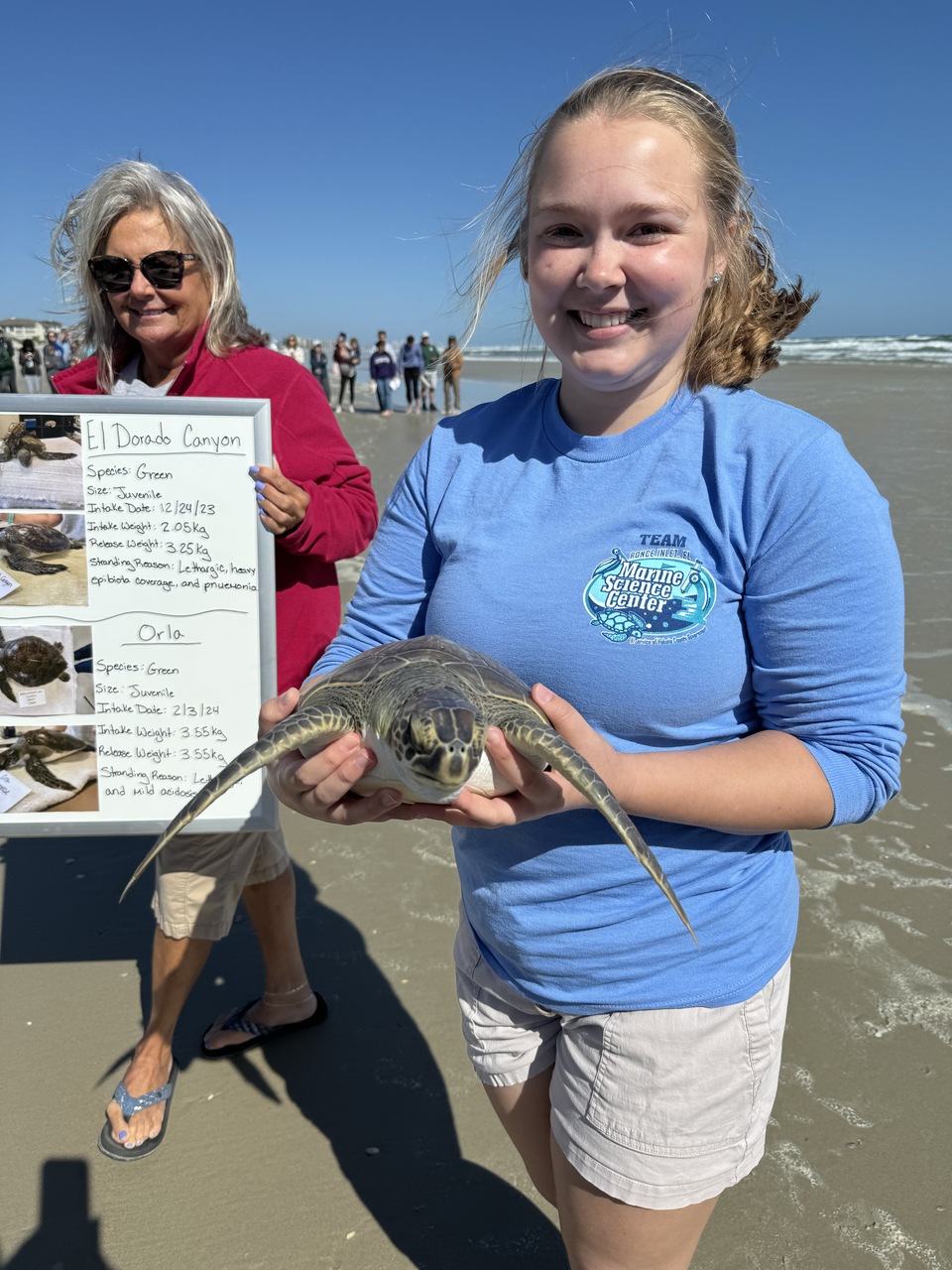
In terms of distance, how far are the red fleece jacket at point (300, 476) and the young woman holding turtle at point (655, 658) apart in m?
0.90

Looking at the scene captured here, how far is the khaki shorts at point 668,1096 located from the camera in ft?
4.75

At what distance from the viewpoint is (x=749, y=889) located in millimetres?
1521

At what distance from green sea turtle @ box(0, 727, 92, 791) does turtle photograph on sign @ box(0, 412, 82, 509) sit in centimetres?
70

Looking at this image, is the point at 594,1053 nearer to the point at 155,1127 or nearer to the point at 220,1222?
the point at 220,1222

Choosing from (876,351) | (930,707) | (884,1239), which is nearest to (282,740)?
(884,1239)

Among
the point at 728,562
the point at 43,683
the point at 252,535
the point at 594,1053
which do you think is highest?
the point at 728,562

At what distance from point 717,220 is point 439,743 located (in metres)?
1.07

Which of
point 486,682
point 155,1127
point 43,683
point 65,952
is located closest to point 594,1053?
point 486,682

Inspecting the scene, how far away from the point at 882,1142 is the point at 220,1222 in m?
1.98

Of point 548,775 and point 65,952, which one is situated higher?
point 548,775

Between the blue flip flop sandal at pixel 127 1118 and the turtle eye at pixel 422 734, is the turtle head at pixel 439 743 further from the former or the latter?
the blue flip flop sandal at pixel 127 1118

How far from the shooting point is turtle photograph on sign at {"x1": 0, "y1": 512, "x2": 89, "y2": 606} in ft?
8.09

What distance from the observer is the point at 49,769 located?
102 inches

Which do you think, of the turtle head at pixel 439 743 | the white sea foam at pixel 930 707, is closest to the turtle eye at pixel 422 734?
the turtle head at pixel 439 743
